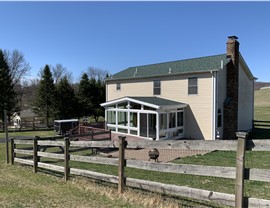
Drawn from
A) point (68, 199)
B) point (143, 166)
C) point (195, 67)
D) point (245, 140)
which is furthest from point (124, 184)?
point (195, 67)

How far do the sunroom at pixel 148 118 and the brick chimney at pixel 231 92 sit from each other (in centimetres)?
324

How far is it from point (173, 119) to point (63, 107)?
19.7m

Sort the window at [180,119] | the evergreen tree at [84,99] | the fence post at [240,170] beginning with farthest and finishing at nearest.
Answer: the evergreen tree at [84,99] < the window at [180,119] < the fence post at [240,170]

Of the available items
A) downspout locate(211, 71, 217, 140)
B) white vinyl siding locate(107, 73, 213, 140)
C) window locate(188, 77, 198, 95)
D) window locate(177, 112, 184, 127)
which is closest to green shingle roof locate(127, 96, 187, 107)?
white vinyl siding locate(107, 73, 213, 140)

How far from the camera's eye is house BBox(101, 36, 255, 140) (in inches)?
675

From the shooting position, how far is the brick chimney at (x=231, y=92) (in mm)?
18547

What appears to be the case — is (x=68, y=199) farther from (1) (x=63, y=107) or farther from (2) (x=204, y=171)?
(1) (x=63, y=107)

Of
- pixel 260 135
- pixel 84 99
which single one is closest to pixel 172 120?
pixel 260 135

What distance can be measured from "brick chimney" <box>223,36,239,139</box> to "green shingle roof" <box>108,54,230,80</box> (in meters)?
0.65

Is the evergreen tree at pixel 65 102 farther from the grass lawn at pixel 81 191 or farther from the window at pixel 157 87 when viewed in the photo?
the grass lawn at pixel 81 191

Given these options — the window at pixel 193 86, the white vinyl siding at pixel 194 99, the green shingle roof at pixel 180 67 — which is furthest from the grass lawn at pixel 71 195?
the green shingle roof at pixel 180 67

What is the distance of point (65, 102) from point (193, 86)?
810 inches

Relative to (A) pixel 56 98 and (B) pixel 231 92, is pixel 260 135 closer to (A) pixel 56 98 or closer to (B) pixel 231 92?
(B) pixel 231 92

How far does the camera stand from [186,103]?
18484 mm
